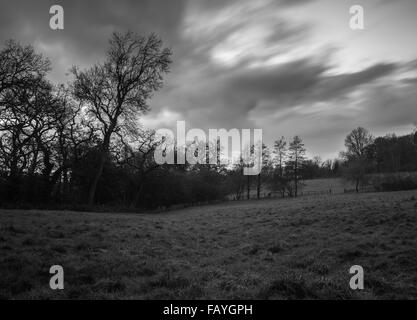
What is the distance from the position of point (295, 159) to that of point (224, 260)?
56.6 m

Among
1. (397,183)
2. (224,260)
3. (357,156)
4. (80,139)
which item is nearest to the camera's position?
(224,260)

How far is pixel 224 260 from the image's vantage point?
10.7m

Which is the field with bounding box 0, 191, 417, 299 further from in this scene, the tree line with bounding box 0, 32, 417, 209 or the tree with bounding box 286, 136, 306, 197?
the tree with bounding box 286, 136, 306, 197

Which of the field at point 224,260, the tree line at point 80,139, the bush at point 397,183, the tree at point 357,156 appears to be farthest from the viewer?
the tree at point 357,156

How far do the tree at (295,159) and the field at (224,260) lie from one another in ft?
157

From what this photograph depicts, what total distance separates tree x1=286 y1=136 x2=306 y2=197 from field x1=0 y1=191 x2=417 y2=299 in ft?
157

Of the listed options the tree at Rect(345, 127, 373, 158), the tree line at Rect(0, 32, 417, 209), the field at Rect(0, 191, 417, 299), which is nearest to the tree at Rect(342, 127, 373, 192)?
the tree at Rect(345, 127, 373, 158)

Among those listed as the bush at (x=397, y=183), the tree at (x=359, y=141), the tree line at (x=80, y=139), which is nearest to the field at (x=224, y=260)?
the tree line at (x=80, y=139)

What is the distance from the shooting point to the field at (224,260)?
6691 millimetres

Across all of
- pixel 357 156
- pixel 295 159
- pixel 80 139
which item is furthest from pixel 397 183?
pixel 80 139

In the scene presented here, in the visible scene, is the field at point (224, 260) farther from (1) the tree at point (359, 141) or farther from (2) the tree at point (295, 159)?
(1) the tree at point (359, 141)

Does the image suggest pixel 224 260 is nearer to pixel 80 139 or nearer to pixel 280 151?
pixel 80 139

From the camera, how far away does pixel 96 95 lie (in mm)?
34281

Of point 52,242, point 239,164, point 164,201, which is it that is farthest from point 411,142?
point 52,242
